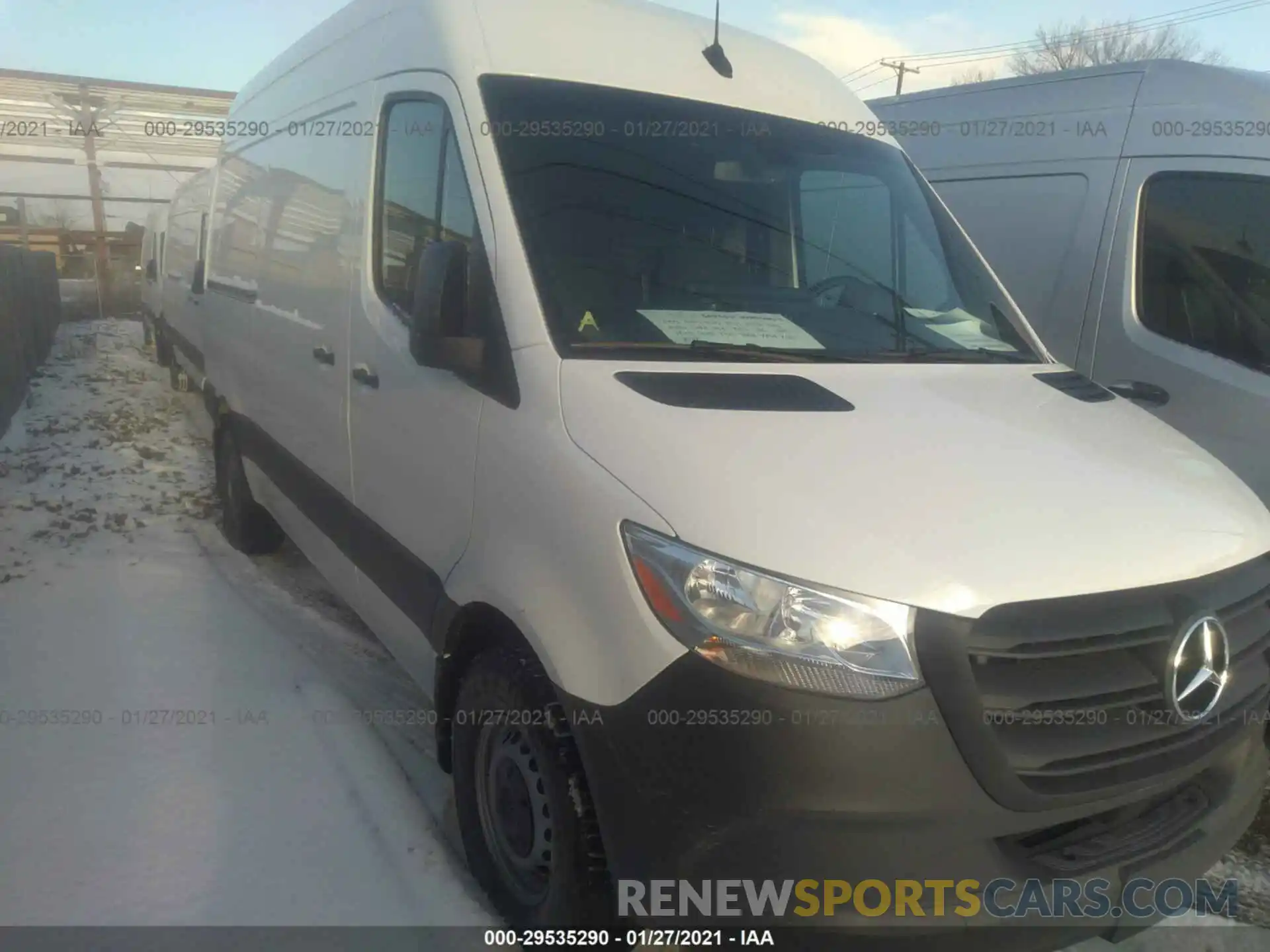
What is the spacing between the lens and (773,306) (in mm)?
2818

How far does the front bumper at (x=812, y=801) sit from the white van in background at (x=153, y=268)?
12.9m

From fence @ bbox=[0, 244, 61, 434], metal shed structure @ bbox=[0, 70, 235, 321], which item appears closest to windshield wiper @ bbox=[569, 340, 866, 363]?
fence @ bbox=[0, 244, 61, 434]

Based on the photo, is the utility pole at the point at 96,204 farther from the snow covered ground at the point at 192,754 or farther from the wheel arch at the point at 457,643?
the wheel arch at the point at 457,643

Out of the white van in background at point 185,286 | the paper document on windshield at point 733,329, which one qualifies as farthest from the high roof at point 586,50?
the white van in background at point 185,286

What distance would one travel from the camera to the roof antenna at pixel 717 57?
10.6 feet

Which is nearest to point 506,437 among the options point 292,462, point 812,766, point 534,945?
point 812,766

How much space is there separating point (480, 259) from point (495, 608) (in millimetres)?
906

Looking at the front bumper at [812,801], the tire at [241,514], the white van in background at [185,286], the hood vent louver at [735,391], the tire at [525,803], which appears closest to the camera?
the front bumper at [812,801]

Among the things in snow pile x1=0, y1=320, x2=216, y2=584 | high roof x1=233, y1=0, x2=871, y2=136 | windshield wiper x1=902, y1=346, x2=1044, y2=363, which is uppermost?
high roof x1=233, y1=0, x2=871, y2=136

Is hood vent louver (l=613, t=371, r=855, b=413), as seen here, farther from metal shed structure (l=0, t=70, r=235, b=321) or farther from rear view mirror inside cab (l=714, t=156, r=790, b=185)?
metal shed structure (l=0, t=70, r=235, b=321)

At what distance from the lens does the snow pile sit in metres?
5.51

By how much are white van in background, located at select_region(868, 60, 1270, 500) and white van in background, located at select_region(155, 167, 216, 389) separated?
472cm

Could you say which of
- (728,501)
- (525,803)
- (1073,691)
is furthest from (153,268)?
(1073,691)

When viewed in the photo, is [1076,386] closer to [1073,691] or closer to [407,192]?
[1073,691]
